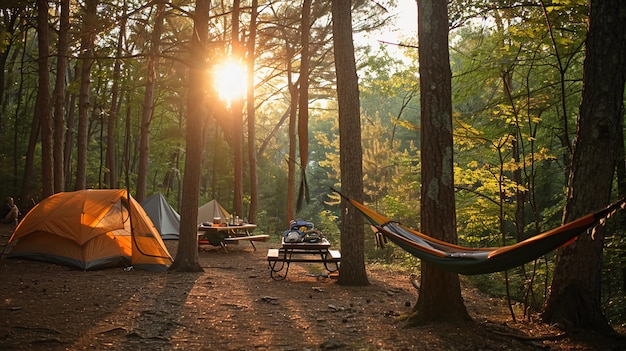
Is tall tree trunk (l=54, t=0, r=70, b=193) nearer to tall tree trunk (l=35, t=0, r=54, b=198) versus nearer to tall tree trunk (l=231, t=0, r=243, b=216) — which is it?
tall tree trunk (l=35, t=0, r=54, b=198)

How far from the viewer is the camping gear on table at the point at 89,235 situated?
24.4 feet

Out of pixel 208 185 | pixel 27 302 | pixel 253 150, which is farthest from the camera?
pixel 208 185

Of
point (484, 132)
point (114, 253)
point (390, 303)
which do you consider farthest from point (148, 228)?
point (484, 132)

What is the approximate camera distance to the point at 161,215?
1238 cm

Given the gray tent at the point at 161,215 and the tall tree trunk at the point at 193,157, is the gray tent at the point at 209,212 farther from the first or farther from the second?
the tall tree trunk at the point at 193,157

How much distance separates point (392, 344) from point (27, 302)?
11.2 feet

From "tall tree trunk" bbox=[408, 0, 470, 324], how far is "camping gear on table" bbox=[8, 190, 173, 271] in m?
4.54

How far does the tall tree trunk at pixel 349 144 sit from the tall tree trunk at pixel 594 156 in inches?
110

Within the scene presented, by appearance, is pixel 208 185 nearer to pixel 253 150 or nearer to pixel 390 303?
pixel 253 150

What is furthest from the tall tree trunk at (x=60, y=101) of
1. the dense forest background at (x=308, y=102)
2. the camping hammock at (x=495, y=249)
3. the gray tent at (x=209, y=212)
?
the camping hammock at (x=495, y=249)

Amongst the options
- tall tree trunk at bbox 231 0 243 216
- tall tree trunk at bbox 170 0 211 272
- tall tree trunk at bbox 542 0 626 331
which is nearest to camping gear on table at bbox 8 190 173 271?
tall tree trunk at bbox 170 0 211 272

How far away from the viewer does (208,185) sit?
90.1 ft

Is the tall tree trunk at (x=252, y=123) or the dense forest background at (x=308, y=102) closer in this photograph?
the dense forest background at (x=308, y=102)

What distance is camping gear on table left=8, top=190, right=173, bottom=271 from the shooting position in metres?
7.44
